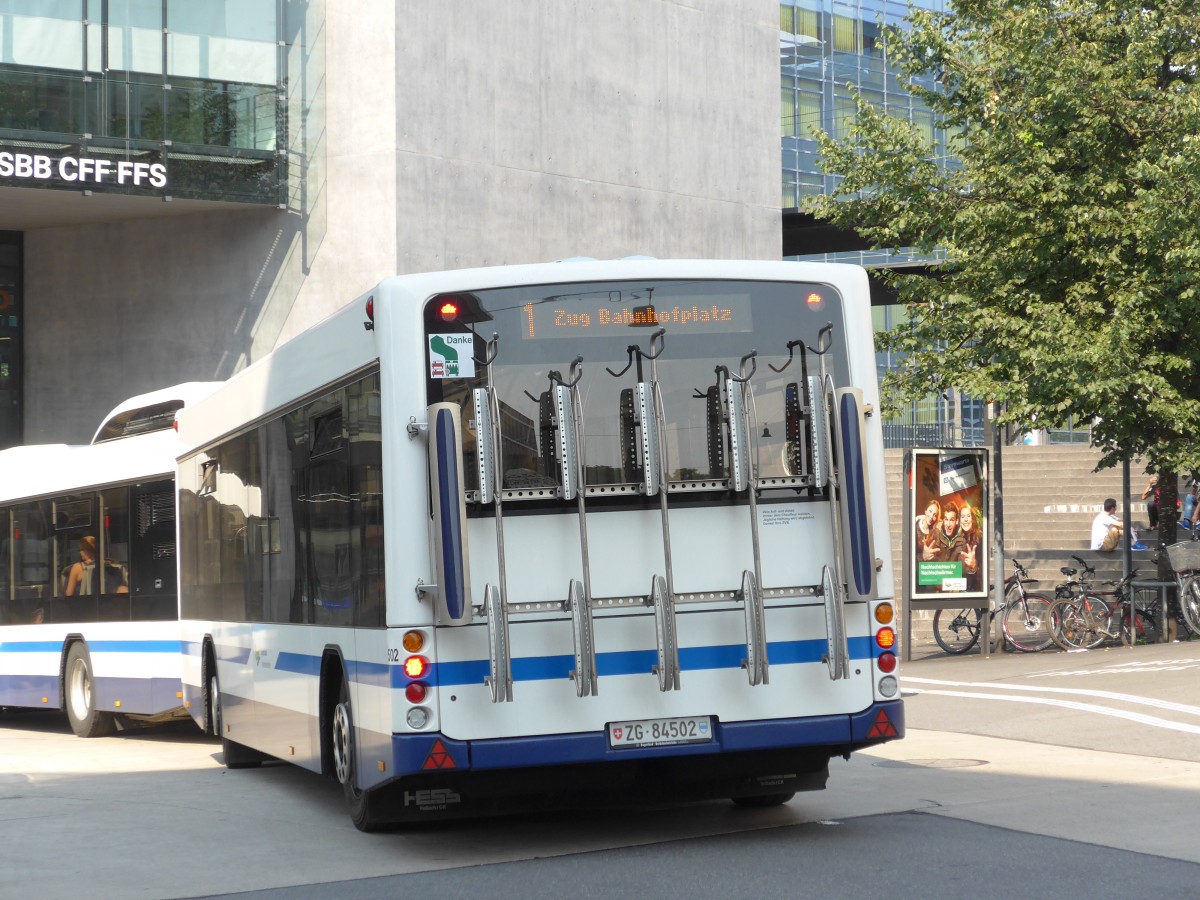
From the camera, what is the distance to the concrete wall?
29516 mm

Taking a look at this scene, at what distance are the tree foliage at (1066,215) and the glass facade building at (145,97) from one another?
10695 millimetres

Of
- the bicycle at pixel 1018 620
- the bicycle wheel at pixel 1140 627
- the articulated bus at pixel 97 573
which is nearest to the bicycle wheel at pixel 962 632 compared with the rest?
the bicycle at pixel 1018 620

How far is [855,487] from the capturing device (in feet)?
29.0

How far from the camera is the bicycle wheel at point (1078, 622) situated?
22.1 metres

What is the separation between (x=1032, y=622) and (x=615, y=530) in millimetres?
14759

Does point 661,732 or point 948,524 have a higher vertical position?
point 948,524

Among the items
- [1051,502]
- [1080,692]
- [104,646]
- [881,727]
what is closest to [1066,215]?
[1080,692]

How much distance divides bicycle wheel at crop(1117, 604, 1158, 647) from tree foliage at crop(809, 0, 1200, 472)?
195 cm

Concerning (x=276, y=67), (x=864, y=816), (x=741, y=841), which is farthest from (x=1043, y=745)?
(x=276, y=67)

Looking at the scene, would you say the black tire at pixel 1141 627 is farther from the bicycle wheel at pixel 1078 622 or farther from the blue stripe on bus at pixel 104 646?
the blue stripe on bus at pixel 104 646

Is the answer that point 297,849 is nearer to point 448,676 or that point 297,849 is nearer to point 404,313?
point 448,676

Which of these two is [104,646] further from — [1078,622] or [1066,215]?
[1066,215]

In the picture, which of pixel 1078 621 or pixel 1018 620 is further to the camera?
pixel 1018 620

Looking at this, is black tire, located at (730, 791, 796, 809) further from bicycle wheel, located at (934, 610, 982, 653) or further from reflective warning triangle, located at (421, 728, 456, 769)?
bicycle wheel, located at (934, 610, 982, 653)
